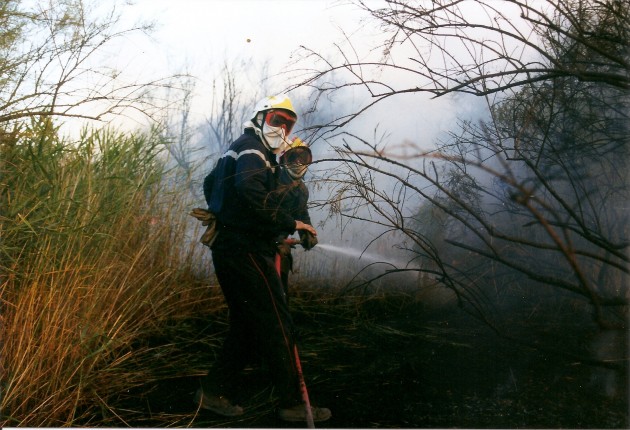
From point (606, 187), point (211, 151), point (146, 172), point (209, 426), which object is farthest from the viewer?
point (146, 172)

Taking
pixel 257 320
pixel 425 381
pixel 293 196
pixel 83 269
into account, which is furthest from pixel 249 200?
pixel 425 381

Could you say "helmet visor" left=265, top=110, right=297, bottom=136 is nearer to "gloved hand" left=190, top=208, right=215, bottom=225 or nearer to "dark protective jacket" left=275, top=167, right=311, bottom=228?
"dark protective jacket" left=275, top=167, right=311, bottom=228

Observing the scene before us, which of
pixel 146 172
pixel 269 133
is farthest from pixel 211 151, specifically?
pixel 146 172

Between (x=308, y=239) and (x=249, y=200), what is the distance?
0.40 metres

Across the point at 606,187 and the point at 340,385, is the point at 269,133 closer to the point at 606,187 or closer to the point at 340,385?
the point at 340,385

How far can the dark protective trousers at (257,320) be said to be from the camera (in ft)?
10.3

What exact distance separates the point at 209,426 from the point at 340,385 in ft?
2.15

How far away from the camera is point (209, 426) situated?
323cm

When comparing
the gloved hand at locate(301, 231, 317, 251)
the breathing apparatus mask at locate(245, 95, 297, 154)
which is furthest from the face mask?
the gloved hand at locate(301, 231, 317, 251)

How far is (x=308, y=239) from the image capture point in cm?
341

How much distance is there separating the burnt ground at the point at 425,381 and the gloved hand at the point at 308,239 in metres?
0.58

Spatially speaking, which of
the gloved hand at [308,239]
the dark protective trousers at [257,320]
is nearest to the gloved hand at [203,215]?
the dark protective trousers at [257,320]

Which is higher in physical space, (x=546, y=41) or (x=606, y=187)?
(x=546, y=41)

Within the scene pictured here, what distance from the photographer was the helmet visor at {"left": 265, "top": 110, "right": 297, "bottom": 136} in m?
3.33
